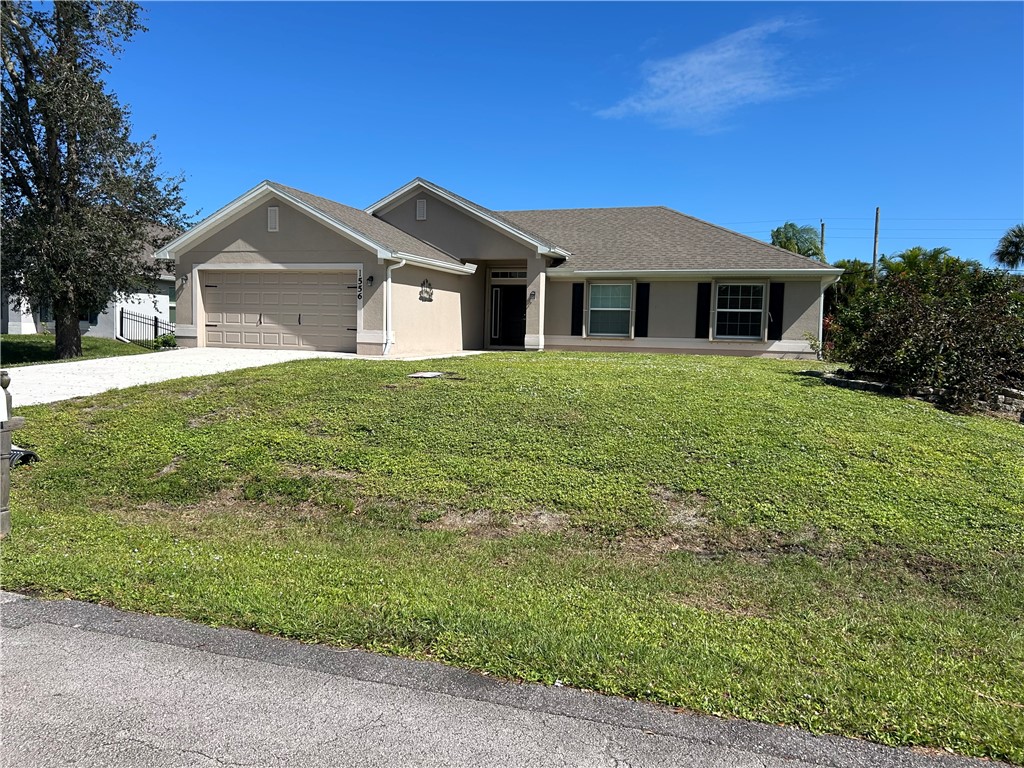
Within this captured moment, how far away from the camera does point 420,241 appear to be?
69.4 feet

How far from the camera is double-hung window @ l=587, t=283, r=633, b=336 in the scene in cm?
2100

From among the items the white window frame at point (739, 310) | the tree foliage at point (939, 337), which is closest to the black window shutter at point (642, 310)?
the white window frame at point (739, 310)

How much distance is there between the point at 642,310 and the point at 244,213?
36.3 ft

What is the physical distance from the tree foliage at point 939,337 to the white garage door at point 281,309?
1153cm

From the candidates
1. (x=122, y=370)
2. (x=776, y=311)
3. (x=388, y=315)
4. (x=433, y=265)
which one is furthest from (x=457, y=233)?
(x=122, y=370)

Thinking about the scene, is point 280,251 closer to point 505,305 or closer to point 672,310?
point 505,305

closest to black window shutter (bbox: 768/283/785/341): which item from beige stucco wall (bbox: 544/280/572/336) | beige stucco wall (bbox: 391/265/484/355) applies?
beige stucco wall (bbox: 544/280/572/336)

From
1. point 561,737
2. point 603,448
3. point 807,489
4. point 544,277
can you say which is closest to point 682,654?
point 561,737

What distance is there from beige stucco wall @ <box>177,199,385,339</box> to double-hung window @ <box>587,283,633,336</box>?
269 inches

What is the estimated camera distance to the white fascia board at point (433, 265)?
17219 mm

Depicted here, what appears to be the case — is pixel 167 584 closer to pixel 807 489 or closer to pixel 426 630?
pixel 426 630

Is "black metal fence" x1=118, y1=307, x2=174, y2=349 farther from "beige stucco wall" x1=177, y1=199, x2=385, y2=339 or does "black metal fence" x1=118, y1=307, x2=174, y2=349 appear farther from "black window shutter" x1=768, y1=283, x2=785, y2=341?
"black window shutter" x1=768, y1=283, x2=785, y2=341

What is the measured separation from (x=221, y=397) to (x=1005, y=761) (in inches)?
394

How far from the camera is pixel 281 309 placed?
1856cm
